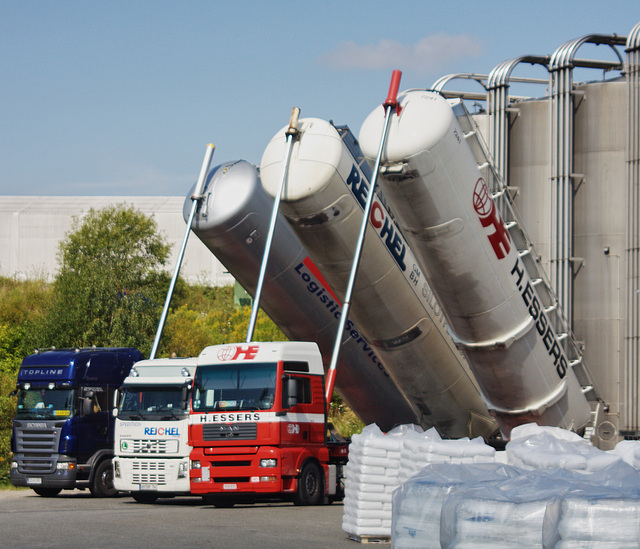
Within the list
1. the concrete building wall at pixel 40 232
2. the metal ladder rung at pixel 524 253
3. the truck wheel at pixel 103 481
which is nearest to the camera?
the metal ladder rung at pixel 524 253

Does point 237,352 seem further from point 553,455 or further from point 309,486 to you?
point 553,455

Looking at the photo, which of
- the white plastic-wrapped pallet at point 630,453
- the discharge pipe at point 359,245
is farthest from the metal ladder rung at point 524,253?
the white plastic-wrapped pallet at point 630,453

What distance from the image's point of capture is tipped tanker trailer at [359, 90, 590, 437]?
1488 centimetres

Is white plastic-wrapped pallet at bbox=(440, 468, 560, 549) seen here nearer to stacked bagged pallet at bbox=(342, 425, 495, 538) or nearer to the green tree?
stacked bagged pallet at bbox=(342, 425, 495, 538)

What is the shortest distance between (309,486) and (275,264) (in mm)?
4574

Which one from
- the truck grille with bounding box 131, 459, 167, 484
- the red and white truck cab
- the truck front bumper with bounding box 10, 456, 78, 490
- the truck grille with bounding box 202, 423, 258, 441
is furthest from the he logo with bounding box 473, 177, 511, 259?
the truck front bumper with bounding box 10, 456, 78, 490

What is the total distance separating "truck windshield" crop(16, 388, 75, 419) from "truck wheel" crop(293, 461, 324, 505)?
17.9 ft

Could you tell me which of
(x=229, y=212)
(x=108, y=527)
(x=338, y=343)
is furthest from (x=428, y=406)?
(x=108, y=527)

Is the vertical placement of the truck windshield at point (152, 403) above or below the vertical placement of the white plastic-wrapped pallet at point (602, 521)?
above

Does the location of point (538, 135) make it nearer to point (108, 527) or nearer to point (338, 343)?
point (338, 343)

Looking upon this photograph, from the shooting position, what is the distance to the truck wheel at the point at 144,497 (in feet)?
58.4

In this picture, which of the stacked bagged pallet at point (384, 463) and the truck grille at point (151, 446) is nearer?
the stacked bagged pallet at point (384, 463)

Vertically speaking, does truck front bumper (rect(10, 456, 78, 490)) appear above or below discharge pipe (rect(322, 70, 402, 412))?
below

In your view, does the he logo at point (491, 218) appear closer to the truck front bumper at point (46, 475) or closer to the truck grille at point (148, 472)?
the truck grille at point (148, 472)
